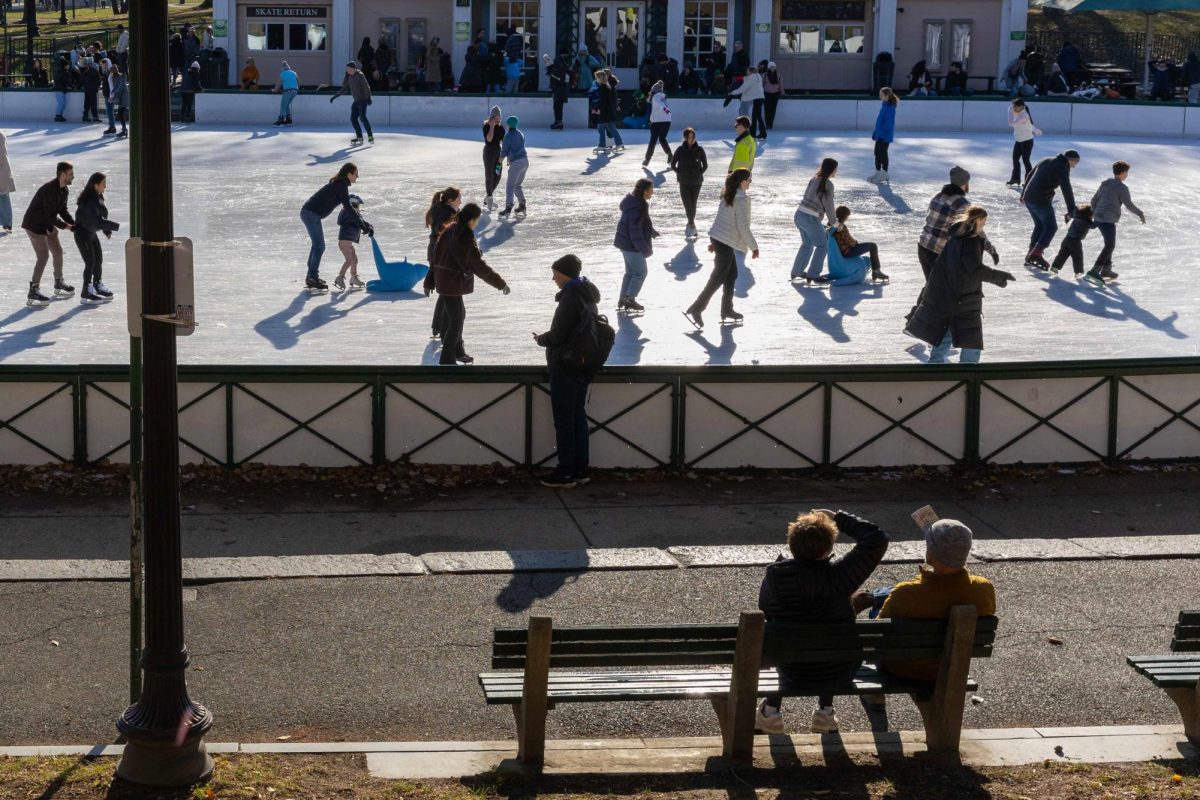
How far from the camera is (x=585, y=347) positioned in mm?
11508

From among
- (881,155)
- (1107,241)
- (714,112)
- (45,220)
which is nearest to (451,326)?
(45,220)

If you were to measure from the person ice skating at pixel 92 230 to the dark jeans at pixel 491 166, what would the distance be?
718cm

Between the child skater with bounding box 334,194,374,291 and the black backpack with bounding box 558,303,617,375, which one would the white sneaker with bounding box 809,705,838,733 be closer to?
the black backpack with bounding box 558,303,617,375

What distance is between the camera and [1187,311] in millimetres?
18297

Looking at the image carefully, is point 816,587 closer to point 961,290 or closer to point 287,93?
point 961,290

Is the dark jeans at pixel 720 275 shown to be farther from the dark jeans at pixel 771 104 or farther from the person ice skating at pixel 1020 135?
the dark jeans at pixel 771 104

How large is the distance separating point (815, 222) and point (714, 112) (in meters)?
16.5

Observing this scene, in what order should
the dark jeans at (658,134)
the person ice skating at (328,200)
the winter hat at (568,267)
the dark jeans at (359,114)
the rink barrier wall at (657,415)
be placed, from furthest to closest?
the dark jeans at (359,114)
the dark jeans at (658,134)
the person ice skating at (328,200)
the rink barrier wall at (657,415)
the winter hat at (568,267)

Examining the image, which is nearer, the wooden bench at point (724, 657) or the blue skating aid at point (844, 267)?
the wooden bench at point (724, 657)

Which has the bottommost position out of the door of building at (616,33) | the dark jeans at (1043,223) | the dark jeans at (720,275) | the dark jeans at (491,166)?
the dark jeans at (720,275)

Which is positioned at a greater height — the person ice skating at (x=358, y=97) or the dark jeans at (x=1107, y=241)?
the person ice skating at (x=358, y=97)

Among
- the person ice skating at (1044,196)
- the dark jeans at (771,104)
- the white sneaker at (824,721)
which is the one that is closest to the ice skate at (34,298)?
the person ice skating at (1044,196)

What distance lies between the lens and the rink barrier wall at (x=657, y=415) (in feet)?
38.8

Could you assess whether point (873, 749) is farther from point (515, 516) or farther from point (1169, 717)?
point (515, 516)
